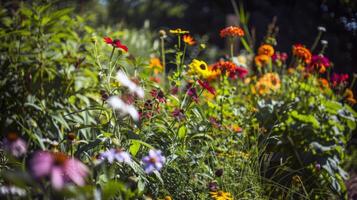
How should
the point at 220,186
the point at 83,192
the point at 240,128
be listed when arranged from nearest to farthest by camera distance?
the point at 83,192 → the point at 220,186 → the point at 240,128

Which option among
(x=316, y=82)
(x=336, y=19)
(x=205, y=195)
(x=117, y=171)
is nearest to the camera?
(x=117, y=171)

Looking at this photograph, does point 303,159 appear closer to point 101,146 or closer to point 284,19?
point 101,146

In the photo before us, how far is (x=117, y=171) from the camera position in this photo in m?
1.90

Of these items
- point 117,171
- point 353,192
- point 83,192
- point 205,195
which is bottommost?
point 353,192

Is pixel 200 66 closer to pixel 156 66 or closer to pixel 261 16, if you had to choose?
pixel 156 66

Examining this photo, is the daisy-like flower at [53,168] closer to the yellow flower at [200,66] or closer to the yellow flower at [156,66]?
the yellow flower at [200,66]

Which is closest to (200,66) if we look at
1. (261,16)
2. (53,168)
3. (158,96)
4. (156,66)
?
(158,96)

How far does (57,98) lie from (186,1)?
12.3 metres

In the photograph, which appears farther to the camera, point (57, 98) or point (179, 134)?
point (57, 98)

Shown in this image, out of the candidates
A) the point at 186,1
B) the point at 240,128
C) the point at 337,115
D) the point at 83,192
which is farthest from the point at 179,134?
the point at 186,1

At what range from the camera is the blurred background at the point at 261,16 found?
5.23 m

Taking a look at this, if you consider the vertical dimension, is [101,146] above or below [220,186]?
above

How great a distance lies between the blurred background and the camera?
523 centimetres

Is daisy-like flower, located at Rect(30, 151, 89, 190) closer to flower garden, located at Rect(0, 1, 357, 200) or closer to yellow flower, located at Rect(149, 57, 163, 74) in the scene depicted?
flower garden, located at Rect(0, 1, 357, 200)
